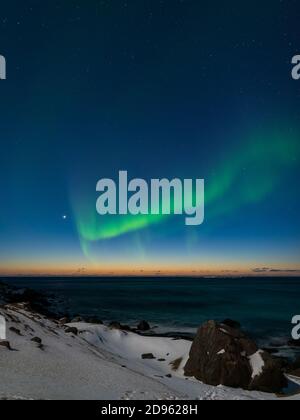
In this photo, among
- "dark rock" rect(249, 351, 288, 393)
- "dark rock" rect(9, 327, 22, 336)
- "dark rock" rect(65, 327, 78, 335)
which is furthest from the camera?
"dark rock" rect(65, 327, 78, 335)

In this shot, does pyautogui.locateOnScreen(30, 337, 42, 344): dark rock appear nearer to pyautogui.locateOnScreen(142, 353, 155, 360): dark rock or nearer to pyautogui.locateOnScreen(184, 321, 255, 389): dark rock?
pyautogui.locateOnScreen(142, 353, 155, 360): dark rock

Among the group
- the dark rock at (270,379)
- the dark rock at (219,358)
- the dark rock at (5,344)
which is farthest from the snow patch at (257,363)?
the dark rock at (5,344)

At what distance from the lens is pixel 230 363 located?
25703 millimetres

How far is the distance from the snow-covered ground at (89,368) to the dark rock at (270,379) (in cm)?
95

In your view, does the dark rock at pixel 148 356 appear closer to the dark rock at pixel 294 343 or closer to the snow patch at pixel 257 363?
the snow patch at pixel 257 363

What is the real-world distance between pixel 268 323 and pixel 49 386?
58.4m

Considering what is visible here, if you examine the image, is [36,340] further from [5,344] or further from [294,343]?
[294,343]

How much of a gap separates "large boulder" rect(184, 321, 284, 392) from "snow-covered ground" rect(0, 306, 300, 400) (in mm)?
1011

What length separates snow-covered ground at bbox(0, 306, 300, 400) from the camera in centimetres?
1767

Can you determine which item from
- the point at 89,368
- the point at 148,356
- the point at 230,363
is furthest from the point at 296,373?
the point at 89,368

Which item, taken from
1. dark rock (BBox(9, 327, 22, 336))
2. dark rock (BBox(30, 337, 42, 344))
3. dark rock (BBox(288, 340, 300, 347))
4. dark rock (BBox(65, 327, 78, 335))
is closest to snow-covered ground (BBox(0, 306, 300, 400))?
dark rock (BBox(9, 327, 22, 336))

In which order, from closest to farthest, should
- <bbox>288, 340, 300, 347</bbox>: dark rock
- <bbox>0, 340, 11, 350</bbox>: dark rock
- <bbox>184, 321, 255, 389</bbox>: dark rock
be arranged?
<bbox>0, 340, 11, 350</bbox>: dark rock < <bbox>184, 321, 255, 389</bbox>: dark rock < <bbox>288, 340, 300, 347</bbox>: dark rock
